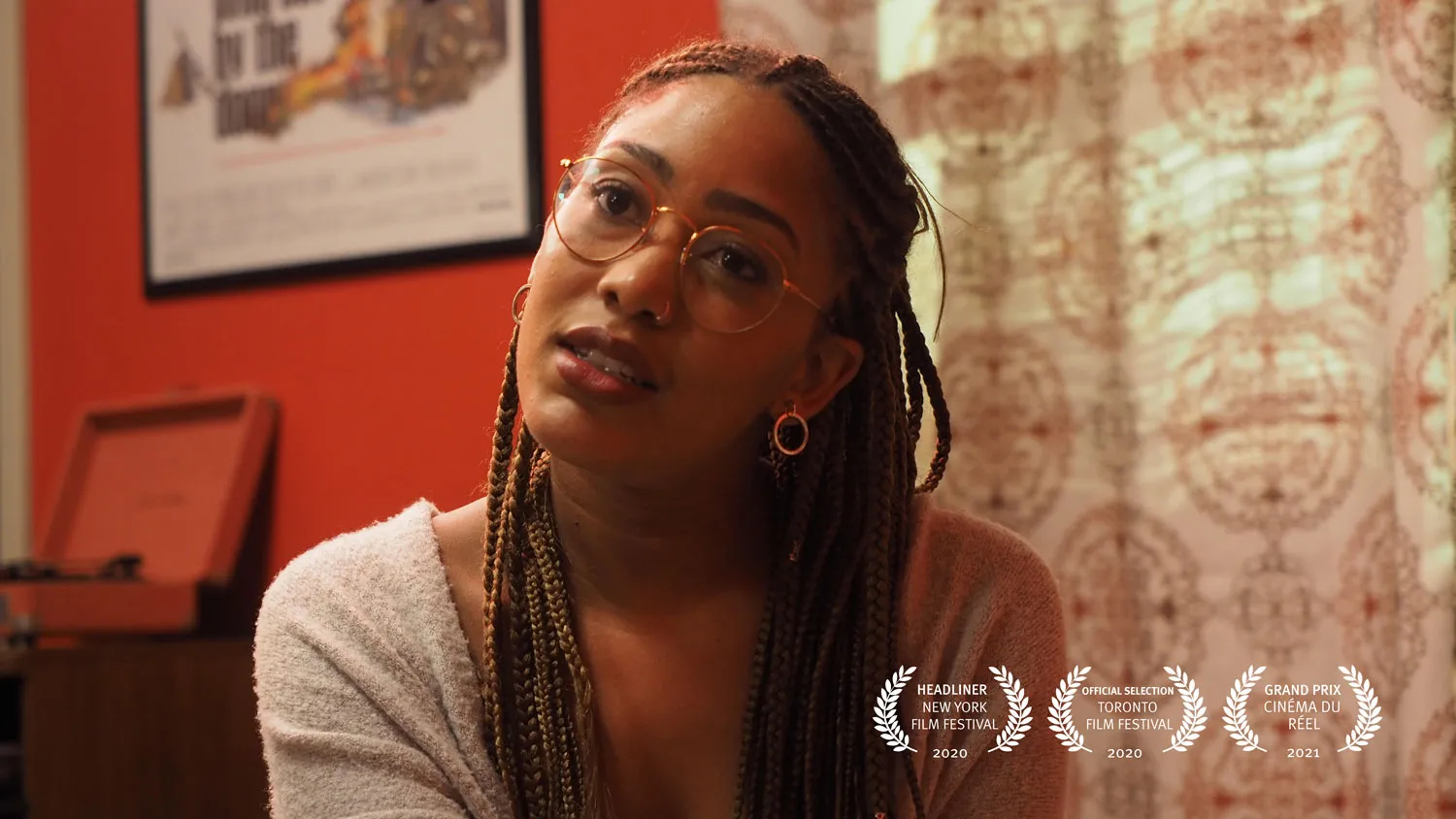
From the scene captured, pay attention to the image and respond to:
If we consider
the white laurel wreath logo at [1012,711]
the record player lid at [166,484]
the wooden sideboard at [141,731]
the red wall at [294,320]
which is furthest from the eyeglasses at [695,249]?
the record player lid at [166,484]

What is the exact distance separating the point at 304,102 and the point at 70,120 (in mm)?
621

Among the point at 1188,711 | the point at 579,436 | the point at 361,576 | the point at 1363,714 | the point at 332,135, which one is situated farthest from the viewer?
the point at 332,135

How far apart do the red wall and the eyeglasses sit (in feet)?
3.33

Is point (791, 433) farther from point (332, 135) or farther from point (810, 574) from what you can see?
point (332, 135)

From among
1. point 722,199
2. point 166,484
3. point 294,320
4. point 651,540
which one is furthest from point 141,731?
point 722,199

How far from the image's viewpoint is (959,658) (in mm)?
1129

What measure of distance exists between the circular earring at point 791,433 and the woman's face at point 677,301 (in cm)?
4

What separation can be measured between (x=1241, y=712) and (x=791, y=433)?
757 millimetres

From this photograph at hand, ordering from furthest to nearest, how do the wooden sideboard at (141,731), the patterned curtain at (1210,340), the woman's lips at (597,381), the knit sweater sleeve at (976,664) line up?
1. the wooden sideboard at (141,731)
2. the patterned curtain at (1210,340)
3. the knit sweater sleeve at (976,664)
4. the woman's lips at (597,381)

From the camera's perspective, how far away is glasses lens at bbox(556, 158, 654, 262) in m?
1.04

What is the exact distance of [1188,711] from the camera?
159 centimetres

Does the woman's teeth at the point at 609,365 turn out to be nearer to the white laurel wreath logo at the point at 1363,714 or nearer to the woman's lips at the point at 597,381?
the woman's lips at the point at 597,381

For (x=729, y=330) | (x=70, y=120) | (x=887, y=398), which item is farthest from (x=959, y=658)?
(x=70, y=120)

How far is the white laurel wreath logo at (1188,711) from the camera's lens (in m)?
1.58
